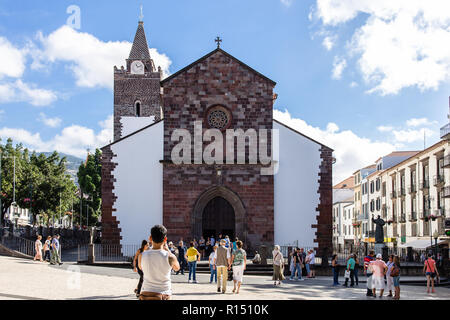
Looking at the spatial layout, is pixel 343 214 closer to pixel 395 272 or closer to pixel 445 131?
pixel 445 131

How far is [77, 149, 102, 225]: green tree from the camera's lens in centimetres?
5734

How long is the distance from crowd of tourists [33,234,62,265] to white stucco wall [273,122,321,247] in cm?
1120

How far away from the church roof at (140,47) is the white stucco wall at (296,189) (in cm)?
2281

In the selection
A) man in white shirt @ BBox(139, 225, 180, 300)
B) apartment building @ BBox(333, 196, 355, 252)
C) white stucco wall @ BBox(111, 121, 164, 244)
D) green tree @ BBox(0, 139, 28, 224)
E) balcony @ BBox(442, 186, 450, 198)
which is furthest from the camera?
apartment building @ BBox(333, 196, 355, 252)

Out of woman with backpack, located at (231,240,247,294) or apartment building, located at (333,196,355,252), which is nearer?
woman with backpack, located at (231,240,247,294)

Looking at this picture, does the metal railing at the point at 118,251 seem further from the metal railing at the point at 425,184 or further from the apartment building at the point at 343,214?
the apartment building at the point at 343,214

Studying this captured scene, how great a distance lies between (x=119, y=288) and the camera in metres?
15.6

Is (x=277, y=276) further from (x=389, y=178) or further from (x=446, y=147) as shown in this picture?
(x=389, y=178)

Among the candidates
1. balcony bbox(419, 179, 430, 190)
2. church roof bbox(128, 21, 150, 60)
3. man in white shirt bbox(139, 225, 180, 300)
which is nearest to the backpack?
man in white shirt bbox(139, 225, 180, 300)

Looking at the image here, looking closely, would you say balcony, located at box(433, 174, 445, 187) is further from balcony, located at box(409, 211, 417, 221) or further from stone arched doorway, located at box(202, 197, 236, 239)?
stone arched doorway, located at box(202, 197, 236, 239)

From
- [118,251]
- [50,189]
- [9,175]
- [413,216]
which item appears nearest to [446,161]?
[413,216]

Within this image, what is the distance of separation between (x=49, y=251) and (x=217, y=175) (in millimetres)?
9353
